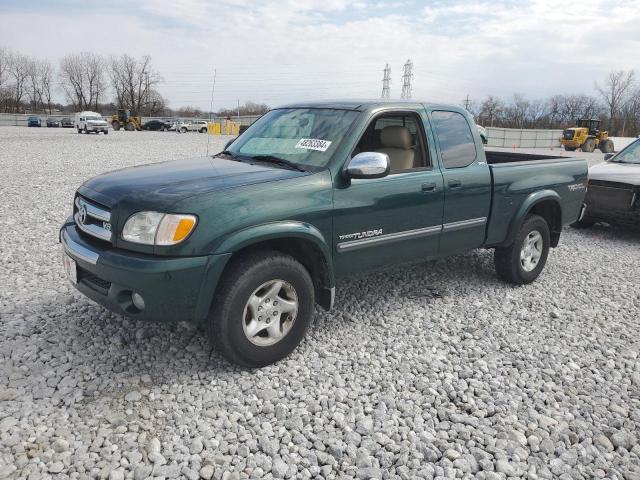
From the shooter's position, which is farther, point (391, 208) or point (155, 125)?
point (155, 125)

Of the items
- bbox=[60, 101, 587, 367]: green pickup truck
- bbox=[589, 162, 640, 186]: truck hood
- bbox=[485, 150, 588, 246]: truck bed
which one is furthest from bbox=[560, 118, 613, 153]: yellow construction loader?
bbox=[60, 101, 587, 367]: green pickup truck

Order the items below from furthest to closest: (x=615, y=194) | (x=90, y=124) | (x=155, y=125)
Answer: (x=155, y=125)
(x=90, y=124)
(x=615, y=194)

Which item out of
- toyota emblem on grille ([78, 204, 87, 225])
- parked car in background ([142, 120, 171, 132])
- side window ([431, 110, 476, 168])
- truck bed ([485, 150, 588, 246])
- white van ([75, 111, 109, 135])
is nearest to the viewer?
toyota emblem on grille ([78, 204, 87, 225])

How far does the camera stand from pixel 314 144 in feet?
12.9

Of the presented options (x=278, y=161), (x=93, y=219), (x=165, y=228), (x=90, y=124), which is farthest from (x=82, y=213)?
(x=90, y=124)

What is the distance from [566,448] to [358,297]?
239 centimetres

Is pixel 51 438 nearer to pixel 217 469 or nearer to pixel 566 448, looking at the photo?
pixel 217 469

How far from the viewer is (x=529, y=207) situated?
5141 millimetres

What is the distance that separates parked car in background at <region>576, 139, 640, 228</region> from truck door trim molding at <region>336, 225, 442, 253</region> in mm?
4335

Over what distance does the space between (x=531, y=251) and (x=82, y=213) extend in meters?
4.40

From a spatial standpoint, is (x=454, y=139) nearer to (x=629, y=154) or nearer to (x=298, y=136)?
(x=298, y=136)

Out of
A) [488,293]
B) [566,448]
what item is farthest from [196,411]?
[488,293]

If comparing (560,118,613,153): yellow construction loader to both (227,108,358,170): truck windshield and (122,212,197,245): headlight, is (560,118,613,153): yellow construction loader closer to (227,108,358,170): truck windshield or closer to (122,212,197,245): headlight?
(227,108,358,170): truck windshield

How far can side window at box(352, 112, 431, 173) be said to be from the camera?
14.3 ft
